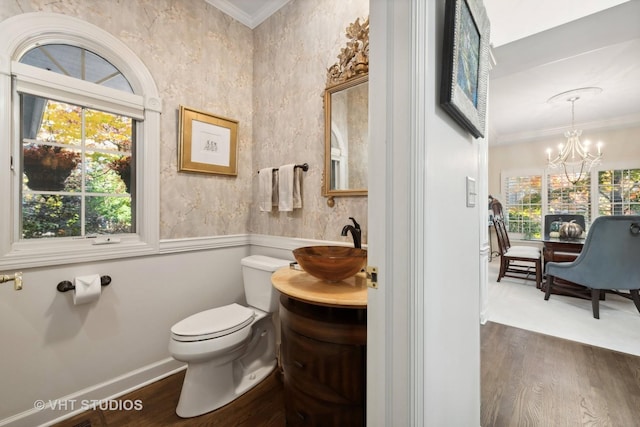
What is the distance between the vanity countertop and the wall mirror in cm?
58

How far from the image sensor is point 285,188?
1939 millimetres

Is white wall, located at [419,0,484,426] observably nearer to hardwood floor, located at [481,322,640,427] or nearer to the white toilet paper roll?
hardwood floor, located at [481,322,640,427]

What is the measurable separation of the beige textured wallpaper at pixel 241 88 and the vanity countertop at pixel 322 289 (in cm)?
47

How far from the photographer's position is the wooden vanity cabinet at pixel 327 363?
983mm

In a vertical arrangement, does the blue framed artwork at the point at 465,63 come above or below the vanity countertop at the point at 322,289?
above

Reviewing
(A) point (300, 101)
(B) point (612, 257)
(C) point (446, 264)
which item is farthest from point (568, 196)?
(C) point (446, 264)

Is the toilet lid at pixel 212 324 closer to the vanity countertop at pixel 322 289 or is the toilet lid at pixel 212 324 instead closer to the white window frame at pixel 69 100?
the vanity countertop at pixel 322 289

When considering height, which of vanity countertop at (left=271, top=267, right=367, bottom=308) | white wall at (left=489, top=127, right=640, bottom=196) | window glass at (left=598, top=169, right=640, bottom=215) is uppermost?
white wall at (left=489, top=127, right=640, bottom=196)

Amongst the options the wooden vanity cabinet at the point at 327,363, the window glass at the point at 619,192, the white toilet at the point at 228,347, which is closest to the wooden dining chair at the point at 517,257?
the window glass at the point at 619,192

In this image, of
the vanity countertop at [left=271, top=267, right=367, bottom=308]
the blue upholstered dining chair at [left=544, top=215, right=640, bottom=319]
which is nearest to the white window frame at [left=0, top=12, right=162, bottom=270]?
the vanity countertop at [left=271, top=267, right=367, bottom=308]

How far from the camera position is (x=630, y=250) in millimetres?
2512

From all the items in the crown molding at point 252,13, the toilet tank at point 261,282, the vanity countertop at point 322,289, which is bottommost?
the toilet tank at point 261,282

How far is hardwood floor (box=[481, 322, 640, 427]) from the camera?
4.70ft

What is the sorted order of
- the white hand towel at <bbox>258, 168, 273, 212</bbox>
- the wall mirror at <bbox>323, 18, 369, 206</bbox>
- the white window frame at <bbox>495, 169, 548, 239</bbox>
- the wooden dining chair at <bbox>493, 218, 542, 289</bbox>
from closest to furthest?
the wall mirror at <bbox>323, 18, 369, 206</bbox>, the white hand towel at <bbox>258, 168, 273, 212</bbox>, the wooden dining chair at <bbox>493, 218, 542, 289</bbox>, the white window frame at <bbox>495, 169, 548, 239</bbox>
